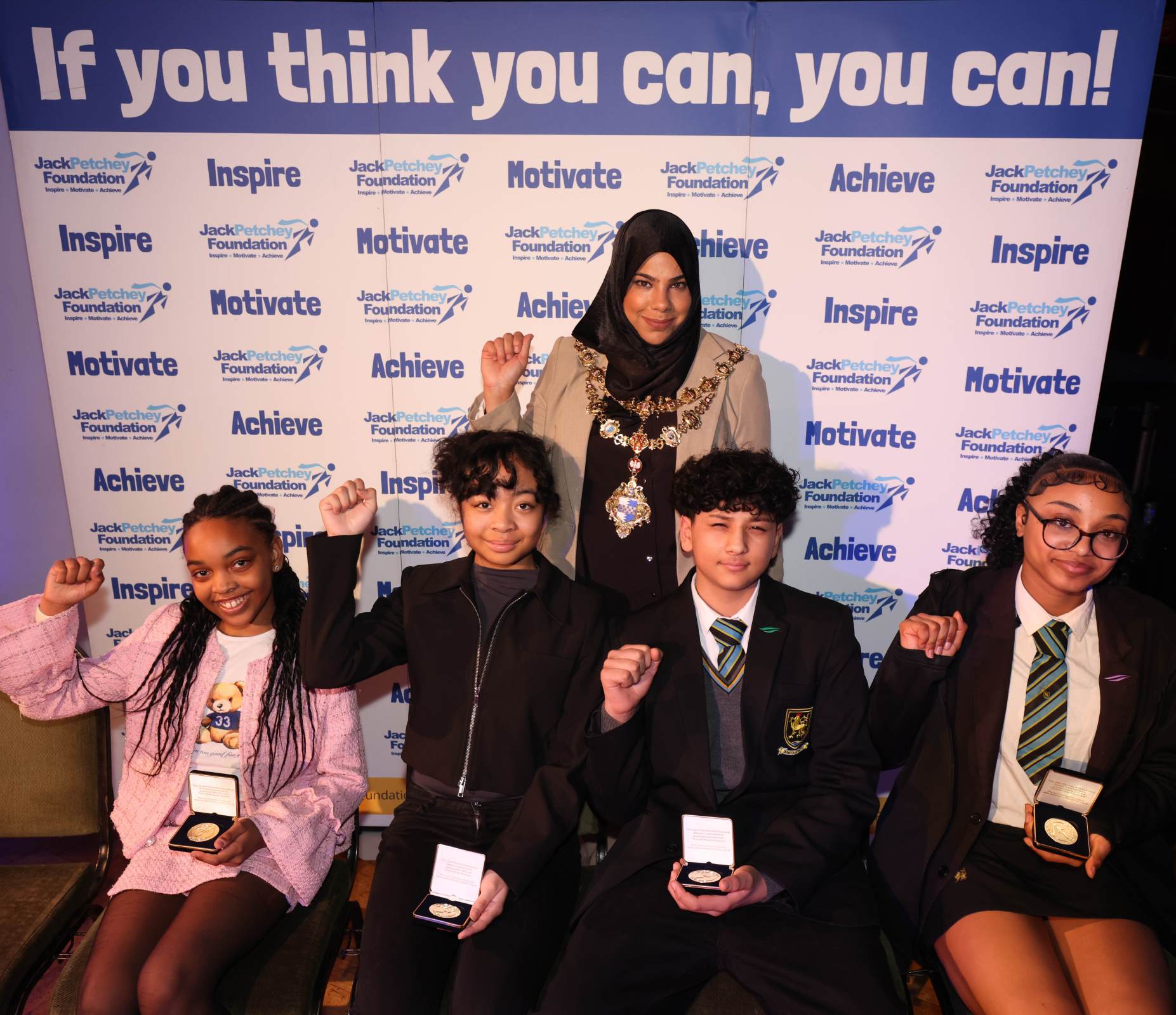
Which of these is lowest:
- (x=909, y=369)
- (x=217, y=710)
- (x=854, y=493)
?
(x=217, y=710)

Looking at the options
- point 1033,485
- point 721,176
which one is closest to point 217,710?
point 1033,485

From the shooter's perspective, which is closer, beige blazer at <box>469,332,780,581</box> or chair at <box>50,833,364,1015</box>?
chair at <box>50,833,364,1015</box>

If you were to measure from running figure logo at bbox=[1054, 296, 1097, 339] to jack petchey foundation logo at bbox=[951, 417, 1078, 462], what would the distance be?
1.40 ft

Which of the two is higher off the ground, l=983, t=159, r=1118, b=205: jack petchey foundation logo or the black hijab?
l=983, t=159, r=1118, b=205: jack petchey foundation logo

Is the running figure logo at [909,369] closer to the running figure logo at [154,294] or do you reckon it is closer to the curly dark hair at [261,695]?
the curly dark hair at [261,695]

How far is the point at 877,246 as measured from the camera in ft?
10.8

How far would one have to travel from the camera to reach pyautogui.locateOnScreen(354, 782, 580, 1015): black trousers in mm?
1910

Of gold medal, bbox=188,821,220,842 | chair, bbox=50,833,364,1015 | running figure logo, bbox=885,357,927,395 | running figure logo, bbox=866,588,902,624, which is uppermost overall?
running figure logo, bbox=885,357,927,395

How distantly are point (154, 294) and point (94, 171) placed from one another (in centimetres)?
54

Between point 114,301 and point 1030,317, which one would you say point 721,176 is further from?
point 114,301

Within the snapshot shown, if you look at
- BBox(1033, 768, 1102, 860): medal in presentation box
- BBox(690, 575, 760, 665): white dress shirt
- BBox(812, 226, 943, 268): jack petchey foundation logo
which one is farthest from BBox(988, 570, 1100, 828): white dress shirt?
BBox(812, 226, 943, 268): jack petchey foundation logo

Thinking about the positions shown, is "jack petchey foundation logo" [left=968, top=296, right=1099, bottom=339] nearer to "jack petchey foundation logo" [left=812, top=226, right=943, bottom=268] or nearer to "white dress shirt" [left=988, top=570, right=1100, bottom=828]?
"jack petchey foundation logo" [left=812, top=226, right=943, bottom=268]

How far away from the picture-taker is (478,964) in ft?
6.40

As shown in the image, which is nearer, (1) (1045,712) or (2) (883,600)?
(1) (1045,712)
